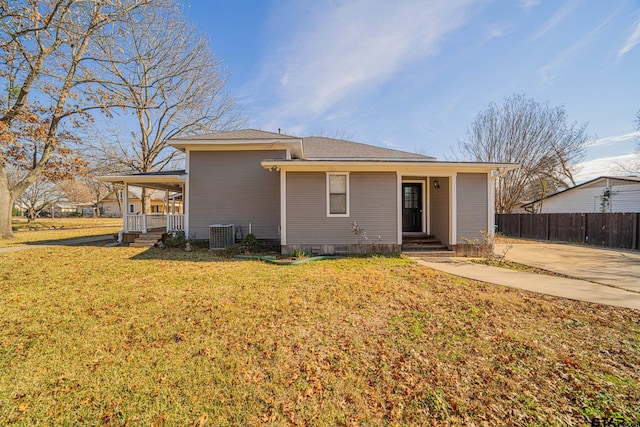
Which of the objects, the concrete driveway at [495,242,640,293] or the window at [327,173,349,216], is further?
the window at [327,173,349,216]

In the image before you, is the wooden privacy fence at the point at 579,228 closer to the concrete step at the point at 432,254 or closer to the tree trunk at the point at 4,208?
the concrete step at the point at 432,254

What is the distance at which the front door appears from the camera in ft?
32.4

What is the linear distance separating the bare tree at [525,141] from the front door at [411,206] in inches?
479

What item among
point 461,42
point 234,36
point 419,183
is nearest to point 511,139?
point 461,42

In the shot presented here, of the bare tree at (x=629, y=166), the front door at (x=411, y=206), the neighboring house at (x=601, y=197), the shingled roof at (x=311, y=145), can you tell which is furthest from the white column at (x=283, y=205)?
the bare tree at (x=629, y=166)

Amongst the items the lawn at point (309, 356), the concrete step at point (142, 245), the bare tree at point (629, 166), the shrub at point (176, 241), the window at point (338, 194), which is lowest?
the lawn at point (309, 356)

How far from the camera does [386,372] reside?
2.51m

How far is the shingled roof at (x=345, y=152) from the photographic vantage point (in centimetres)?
1145

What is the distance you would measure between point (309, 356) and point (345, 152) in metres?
10.3

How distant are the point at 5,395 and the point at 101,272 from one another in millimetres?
4663

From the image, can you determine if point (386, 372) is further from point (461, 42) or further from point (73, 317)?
point (461, 42)

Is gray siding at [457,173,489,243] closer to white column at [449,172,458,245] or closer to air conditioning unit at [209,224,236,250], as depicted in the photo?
white column at [449,172,458,245]

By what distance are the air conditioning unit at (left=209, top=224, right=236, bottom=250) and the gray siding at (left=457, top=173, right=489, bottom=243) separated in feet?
26.1

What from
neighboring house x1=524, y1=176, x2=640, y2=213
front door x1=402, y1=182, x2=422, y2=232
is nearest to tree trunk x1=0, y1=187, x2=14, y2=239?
front door x1=402, y1=182, x2=422, y2=232
